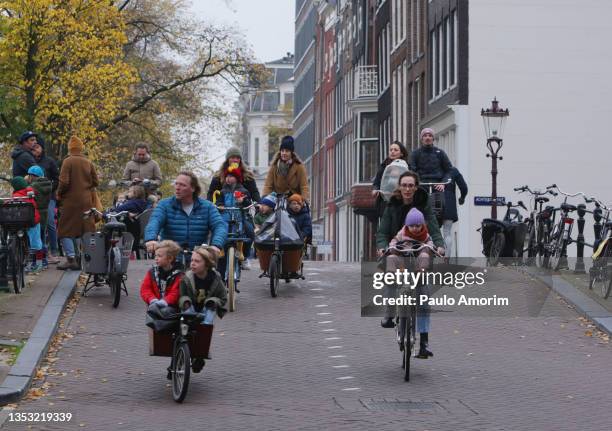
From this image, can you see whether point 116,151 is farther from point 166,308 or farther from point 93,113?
point 166,308

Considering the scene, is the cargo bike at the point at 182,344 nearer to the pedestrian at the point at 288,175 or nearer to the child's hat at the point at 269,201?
the child's hat at the point at 269,201

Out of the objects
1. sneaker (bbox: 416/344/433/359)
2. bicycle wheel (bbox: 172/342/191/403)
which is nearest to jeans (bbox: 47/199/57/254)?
sneaker (bbox: 416/344/433/359)

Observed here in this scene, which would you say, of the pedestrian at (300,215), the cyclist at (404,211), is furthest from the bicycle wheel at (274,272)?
the cyclist at (404,211)

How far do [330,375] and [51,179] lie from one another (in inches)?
345

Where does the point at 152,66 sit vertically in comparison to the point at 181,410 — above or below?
above

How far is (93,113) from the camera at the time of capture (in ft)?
127

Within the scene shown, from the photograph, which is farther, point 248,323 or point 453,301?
point 453,301

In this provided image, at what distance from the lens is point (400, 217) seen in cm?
1315

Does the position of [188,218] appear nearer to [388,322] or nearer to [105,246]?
[388,322]

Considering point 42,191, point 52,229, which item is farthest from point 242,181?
point 52,229

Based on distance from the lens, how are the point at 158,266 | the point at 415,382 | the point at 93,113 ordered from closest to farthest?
the point at 158,266
the point at 415,382
the point at 93,113

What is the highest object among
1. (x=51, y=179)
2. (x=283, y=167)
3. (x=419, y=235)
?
(x=283, y=167)

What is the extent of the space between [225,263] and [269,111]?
108344 mm

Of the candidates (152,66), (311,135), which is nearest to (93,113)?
(152,66)
